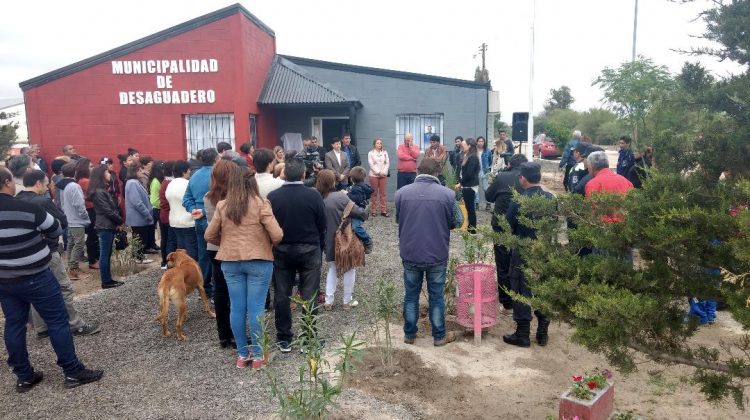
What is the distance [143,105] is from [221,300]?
29.0 feet

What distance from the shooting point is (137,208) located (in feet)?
25.4

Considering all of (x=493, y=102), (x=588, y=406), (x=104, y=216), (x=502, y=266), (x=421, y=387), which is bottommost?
(x=421, y=387)

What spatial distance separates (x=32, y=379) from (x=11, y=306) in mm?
679

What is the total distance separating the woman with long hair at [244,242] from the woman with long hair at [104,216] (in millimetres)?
3185

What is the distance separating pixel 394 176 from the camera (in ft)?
44.7

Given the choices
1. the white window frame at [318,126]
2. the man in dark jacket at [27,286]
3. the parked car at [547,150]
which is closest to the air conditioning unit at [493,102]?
the white window frame at [318,126]

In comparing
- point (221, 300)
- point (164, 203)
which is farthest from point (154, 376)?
point (164, 203)

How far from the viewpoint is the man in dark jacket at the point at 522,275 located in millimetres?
5043

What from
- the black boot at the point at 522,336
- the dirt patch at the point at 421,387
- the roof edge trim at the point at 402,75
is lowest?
the dirt patch at the point at 421,387

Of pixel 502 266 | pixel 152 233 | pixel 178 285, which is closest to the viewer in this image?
pixel 178 285

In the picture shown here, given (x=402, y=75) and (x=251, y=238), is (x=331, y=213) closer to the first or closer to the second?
(x=251, y=238)

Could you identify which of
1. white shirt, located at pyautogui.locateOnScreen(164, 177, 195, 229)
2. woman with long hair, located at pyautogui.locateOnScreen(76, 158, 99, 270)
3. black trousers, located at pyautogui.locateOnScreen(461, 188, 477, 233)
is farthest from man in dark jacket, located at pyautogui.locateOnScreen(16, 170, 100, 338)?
black trousers, located at pyautogui.locateOnScreen(461, 188, 477, 233)

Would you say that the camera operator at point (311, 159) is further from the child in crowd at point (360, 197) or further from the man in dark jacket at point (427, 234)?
the man in dark jacket at point (427, 234)

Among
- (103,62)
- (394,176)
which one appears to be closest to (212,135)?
(103,62)
